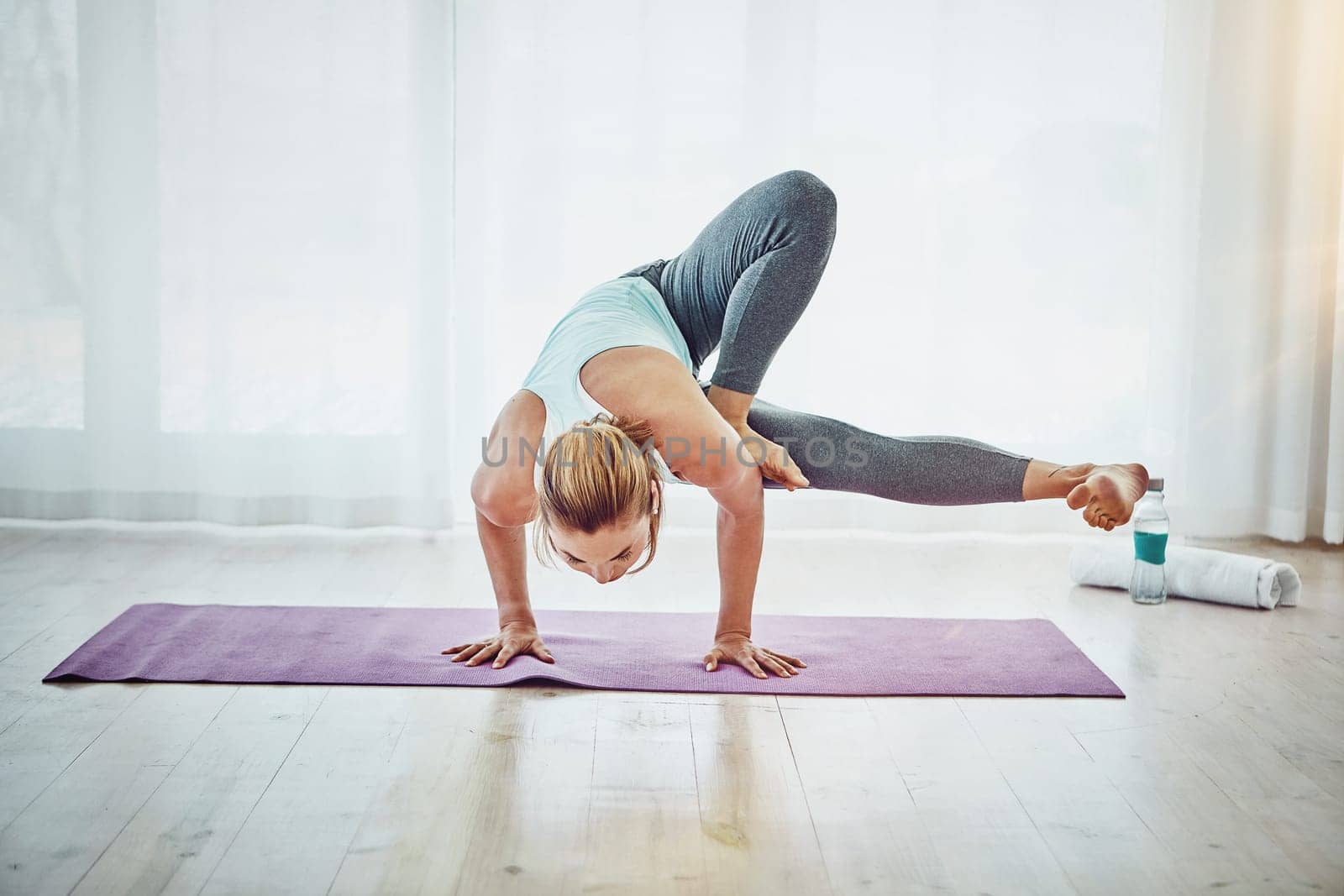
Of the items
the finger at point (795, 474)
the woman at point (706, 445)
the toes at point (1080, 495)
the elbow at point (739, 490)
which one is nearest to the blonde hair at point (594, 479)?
the woman at point (706, 445)

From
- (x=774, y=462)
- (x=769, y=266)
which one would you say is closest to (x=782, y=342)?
(x=769, y=266)

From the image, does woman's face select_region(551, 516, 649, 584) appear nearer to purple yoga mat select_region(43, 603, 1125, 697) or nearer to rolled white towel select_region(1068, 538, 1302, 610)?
purple yoga mat select_region(43, 603, 1125, 697)

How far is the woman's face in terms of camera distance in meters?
2.04

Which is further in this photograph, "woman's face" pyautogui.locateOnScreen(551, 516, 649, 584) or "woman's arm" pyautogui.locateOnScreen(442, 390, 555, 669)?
"woman's arm" pyautogui.locateOnScreen(442, 390, 555, 669)

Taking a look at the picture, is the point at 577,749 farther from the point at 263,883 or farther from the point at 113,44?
the point at 113,44

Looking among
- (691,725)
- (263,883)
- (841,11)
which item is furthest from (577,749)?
(841,11)

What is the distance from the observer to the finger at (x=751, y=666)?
2.44 m

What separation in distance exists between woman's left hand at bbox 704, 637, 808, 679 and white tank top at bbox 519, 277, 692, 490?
42cm

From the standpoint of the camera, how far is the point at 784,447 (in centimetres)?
242

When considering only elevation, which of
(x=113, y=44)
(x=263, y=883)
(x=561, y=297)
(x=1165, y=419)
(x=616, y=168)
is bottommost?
(x=263, y=883)

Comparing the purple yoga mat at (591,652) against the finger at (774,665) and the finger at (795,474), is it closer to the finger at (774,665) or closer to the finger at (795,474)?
the finger at (774,665)

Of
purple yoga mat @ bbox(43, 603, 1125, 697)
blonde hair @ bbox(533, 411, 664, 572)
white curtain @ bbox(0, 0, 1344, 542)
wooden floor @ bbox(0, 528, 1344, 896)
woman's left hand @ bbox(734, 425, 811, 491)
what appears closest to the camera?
wooden floor @ bbox(0, 528, 1344, 896)

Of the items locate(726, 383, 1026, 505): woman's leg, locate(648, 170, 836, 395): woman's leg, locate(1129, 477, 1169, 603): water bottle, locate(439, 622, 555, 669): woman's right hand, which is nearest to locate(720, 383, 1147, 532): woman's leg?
locate(726, 383, 1026, 505): woman's leg

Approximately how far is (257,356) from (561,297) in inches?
38.9
